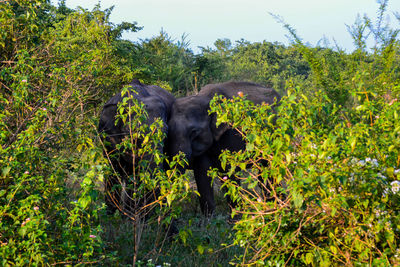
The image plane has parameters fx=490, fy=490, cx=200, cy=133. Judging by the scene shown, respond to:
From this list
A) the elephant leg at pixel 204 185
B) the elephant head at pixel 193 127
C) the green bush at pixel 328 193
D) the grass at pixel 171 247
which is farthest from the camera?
the elephant leg at pixel 204 185

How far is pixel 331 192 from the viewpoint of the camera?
325cm

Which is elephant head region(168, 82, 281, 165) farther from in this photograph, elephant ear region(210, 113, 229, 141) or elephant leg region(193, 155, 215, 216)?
elephant leg region(193, 155, 215, 216)

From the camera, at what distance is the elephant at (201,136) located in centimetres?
665

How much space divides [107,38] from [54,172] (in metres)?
6.48

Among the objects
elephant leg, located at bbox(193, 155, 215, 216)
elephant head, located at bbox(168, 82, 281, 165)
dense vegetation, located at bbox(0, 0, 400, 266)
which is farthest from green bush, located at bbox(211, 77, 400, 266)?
elephant leg, located at bbox(193, 155, 215, 216)

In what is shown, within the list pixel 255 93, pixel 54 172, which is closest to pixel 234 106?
pixel 54 172

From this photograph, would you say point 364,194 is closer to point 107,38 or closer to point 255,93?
point 255,93

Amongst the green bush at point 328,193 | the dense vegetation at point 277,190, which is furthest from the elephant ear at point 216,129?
the green bush at point 328,193

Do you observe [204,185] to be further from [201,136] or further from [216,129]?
[216,129]

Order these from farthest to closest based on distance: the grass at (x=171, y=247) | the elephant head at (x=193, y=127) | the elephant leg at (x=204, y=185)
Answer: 1. the elephant leg at (x=204, y=185)
2. the elephant head at (x=193, y=127)
3. the grass at (x=171, y=247)

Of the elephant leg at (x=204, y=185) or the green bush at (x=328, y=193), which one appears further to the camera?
the elephant leg at (x=204, y=185)

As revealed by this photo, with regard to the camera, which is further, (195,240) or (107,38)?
(107,38)

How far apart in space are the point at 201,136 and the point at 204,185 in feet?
2.42

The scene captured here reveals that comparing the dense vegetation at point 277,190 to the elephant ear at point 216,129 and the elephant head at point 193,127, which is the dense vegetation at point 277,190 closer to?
the elephant head at point 193,127
